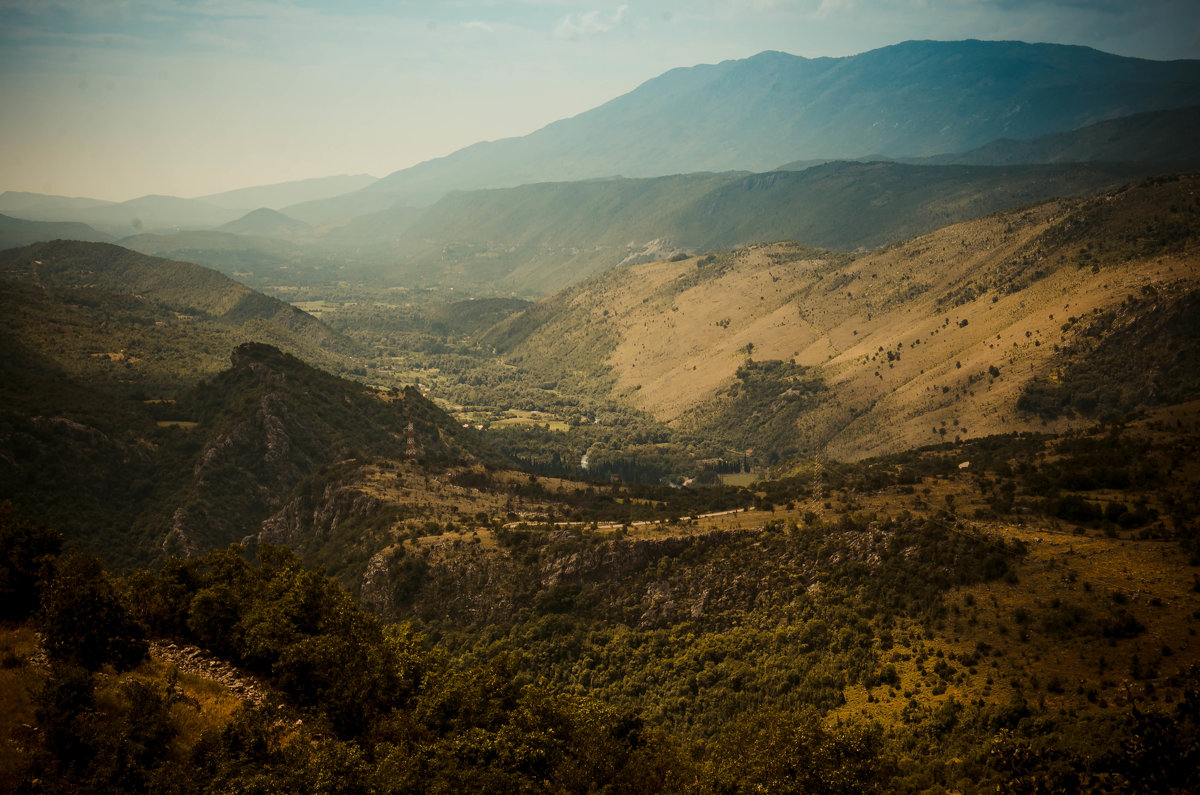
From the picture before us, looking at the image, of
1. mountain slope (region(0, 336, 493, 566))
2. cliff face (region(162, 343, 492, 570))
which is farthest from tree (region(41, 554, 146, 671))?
mountain slope (region(0, 336, 493, 566))

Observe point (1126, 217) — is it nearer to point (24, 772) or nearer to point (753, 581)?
point (753, 581)

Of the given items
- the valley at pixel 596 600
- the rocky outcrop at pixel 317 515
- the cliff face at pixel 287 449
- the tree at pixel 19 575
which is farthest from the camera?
the cliff face at pixel 287 449

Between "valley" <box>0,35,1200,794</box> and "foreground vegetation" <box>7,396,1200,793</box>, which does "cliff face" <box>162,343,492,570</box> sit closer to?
"valley" <box>0,35,1200,794</box>

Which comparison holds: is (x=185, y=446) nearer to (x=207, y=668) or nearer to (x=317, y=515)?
(x=317, y=515)

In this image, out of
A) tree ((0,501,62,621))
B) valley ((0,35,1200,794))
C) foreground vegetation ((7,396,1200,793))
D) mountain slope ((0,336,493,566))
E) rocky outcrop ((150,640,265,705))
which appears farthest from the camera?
mountain slope ((0,336,493,566))

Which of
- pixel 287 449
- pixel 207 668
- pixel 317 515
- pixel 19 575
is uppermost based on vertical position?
pixel 19 575

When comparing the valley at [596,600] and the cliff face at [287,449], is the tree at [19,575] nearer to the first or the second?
the valley at [596,600]

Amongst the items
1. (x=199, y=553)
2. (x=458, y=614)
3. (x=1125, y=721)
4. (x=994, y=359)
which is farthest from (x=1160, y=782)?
(x=994, y=359)

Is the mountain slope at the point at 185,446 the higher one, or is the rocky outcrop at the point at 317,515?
the mountain slope at the point at 185,446

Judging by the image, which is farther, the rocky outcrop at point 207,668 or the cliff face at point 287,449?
the cliff face at point 287,449

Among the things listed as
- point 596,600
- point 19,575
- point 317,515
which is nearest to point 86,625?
point 19,575

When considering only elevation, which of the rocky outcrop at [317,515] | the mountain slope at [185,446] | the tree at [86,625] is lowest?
the rocky outcrop at [317,515]

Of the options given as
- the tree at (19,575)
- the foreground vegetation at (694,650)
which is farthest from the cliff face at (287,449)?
the tree at (19,575)
